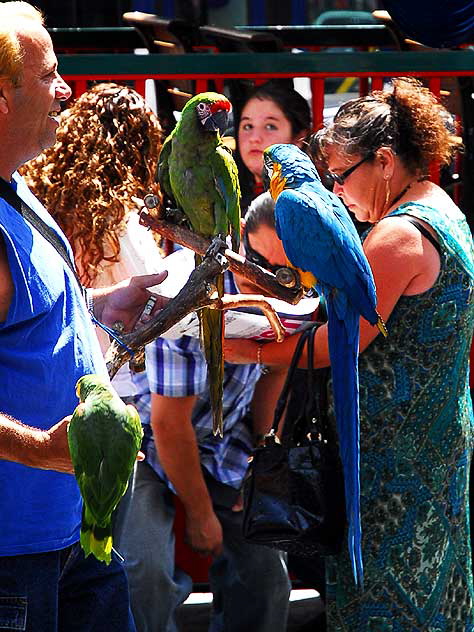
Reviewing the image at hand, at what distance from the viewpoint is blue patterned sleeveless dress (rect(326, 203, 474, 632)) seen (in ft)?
9.67

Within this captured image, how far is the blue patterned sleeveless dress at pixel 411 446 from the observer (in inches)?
116

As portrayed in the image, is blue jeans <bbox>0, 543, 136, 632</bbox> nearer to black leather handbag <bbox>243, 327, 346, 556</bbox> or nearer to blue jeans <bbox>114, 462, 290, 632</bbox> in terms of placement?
black leather handbag <bbox>243, 327, 346, 556</bbox>

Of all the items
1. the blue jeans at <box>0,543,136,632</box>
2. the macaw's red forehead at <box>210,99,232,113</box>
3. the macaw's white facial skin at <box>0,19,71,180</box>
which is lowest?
the blue jeans at <box>0,543,136,632</box>

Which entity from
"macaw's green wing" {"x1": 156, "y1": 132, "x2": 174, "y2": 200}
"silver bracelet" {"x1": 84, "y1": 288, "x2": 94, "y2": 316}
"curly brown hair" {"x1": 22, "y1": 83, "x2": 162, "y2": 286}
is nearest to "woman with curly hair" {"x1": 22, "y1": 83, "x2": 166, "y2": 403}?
"curly brown hair" {"x1": 22, "y1": 83, "x2": 162, "y2": 286}

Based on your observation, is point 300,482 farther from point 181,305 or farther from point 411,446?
point 181,305

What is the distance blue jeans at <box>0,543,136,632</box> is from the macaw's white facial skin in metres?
0.77

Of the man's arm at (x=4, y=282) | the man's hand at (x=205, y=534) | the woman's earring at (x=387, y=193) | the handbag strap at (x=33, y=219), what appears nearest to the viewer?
the man's arm at (x=4, y=282)

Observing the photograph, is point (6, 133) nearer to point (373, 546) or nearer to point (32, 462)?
point (32, 462)

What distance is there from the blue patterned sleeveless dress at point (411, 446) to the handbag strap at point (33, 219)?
95 cm

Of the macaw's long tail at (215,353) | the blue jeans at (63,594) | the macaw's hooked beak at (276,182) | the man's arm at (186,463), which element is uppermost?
the macaw's hooked beak at (276,182)

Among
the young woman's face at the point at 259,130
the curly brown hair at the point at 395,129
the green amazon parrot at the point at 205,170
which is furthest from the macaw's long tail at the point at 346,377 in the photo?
the young woman's face at the point at 259,130

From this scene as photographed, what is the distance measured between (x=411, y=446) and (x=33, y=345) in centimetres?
119

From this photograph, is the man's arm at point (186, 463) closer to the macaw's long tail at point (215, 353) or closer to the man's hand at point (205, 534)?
the man's hand at point (205, 534)

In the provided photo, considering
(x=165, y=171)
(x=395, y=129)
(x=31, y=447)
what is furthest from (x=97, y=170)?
(x=31, y=447)
